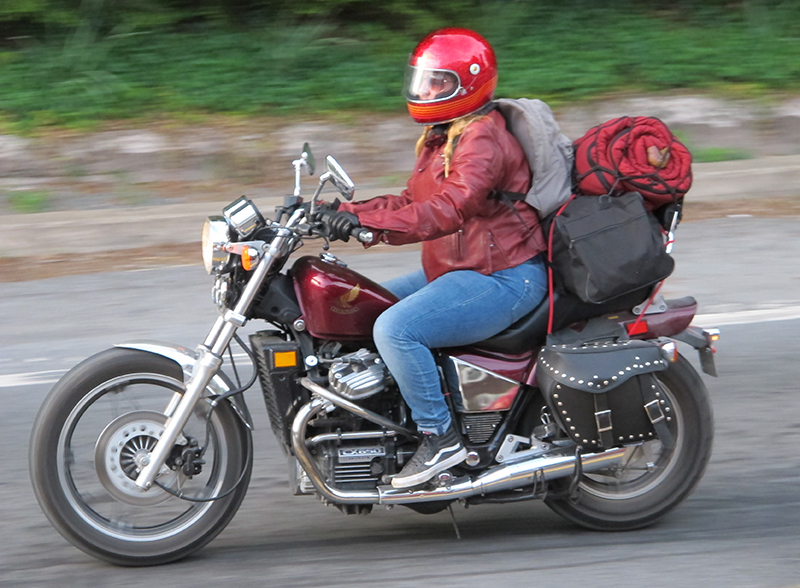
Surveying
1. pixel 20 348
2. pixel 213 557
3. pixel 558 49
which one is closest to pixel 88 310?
pixel 20 348

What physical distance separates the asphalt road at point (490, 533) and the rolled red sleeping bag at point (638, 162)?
1.26 meters

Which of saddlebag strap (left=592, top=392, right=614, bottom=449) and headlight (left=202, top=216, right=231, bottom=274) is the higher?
headlight (left=202, top=216, right=231, bottom=274)

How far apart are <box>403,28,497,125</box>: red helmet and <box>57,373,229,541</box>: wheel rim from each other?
→ 1.29 meters

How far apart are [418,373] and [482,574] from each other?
2.34 feet

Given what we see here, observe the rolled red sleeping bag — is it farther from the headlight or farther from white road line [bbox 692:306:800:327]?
white road line [bbox 692:306:800:327]

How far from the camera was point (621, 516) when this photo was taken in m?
4.08

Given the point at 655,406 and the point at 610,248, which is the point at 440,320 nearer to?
the point at 610,248

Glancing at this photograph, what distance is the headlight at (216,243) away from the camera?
11.7ft

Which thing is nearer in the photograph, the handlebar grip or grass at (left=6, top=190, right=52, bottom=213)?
the handlebar grip

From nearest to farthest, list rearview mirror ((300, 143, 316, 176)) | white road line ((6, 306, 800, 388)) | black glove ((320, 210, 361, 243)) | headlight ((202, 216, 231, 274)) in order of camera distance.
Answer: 1. black glove ((320, 210, 361, 243))
2. headlight ((202, 216, 231, 274))
3. rearview mirror ((300, 143, 316, 176))
4. white road line ((6, 306, 800, 388))

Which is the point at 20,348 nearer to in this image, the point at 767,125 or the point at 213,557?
A: the point at 213,557

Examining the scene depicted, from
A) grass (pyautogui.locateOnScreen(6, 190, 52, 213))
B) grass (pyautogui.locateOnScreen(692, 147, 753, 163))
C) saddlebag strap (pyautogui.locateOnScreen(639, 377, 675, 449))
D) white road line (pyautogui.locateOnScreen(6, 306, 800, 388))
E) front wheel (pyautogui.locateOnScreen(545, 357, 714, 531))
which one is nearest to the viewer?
saddlebag strap (pyautogui.locateOnScreen(639, 377, 675, 449))

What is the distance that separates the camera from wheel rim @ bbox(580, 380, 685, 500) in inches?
160

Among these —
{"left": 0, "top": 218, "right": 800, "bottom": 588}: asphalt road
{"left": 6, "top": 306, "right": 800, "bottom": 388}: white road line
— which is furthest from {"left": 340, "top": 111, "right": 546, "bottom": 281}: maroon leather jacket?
{"left": 6, "top": 306, "right": 800, "bottom": 388}: white road line
